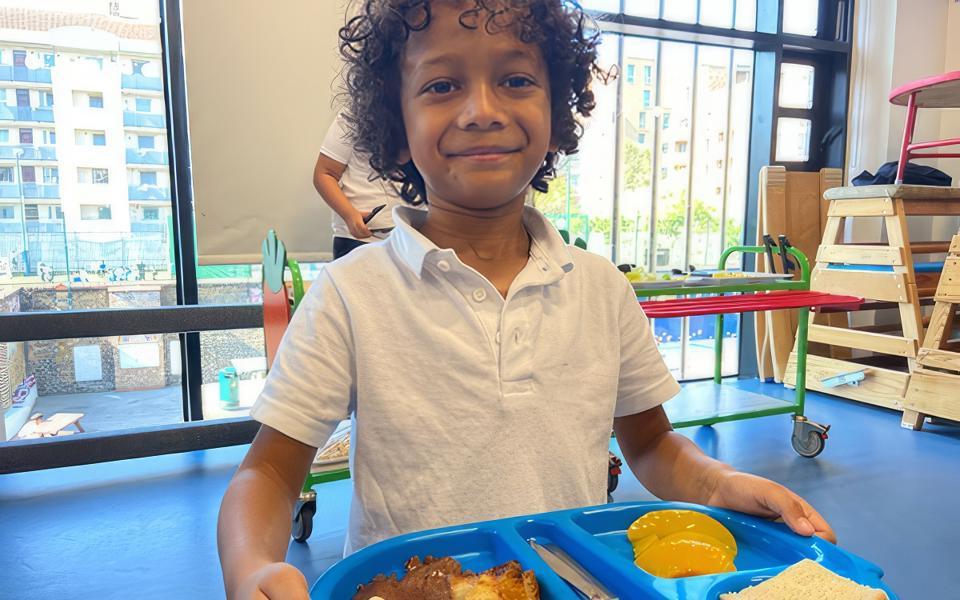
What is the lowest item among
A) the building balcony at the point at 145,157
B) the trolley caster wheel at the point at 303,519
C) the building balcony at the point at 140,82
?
the trolley caster wheel at the point at 303,519

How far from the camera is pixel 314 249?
2.93 meters

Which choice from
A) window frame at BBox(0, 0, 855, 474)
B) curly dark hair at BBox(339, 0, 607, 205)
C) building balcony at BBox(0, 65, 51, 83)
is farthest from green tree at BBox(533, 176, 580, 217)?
curly dark hair at BBox(339, 0, 607, 205)

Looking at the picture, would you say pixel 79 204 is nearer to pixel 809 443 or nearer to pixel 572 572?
pixel 572 572

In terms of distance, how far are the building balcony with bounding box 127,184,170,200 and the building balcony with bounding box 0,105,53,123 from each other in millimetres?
398

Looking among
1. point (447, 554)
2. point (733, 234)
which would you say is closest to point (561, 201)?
point (733, 234)

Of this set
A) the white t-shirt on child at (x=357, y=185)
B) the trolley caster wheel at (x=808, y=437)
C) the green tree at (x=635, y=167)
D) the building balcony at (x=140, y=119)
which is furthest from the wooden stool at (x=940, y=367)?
the building balcony at (x=140, y=119)

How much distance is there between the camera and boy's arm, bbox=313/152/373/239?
200 centimetres

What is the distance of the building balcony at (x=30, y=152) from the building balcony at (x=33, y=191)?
4.2 inches

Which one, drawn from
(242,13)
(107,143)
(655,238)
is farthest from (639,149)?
(107,143)

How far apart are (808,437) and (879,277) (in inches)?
45.3

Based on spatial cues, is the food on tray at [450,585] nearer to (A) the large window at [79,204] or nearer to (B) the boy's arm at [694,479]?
(B) the boy's arm at [694,479]

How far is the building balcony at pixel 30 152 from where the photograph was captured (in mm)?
2633

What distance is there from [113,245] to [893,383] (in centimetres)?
372

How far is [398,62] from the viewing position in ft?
2.62
